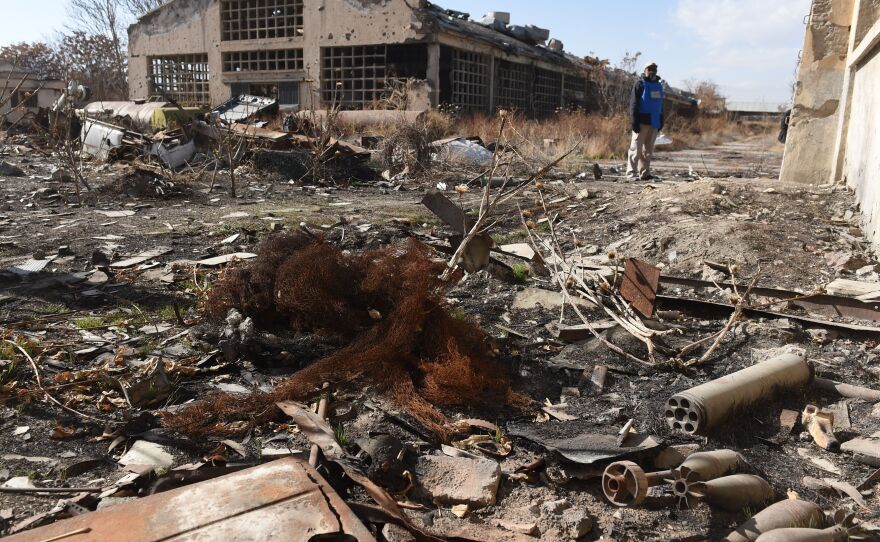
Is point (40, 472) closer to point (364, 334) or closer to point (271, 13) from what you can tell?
point (364, 334)

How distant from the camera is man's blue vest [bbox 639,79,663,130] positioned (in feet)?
37.0

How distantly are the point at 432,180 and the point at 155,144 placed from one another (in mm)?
5281

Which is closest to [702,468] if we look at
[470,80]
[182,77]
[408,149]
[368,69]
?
[408,149]

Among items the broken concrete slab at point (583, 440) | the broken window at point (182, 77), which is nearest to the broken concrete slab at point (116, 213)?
the broken concrete slab at point (583, 440)

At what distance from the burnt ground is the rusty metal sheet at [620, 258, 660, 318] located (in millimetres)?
209

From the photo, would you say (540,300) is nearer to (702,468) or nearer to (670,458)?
(670,458)

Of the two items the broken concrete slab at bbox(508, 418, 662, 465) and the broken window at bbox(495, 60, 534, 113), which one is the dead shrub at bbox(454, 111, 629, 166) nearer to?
the broken window at bbox(495, 60, 534, 113)

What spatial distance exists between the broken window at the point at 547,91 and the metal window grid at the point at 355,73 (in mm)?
6950

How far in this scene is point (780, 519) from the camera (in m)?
2.22

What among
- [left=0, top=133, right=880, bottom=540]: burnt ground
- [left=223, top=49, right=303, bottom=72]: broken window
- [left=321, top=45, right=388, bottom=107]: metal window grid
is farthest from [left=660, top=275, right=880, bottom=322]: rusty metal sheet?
[left=223, top=49, right=303, bottom=72]: broken window

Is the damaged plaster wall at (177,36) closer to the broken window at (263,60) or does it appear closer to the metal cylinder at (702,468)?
the broken window at (263,60)

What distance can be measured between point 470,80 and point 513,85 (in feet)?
10.1

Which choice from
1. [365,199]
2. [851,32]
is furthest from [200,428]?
[851,32]

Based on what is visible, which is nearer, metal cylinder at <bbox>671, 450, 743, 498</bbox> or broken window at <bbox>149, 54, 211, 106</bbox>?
metal cylinder at <bbox>671, 450, 743, 498</bbox>
